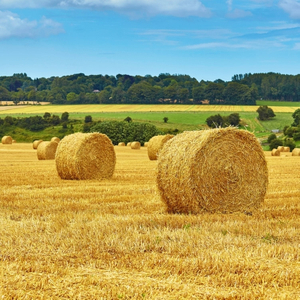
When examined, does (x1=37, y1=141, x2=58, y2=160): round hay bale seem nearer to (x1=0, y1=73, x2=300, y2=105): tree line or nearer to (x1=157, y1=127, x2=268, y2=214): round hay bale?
(x1=157, y1=127, x2=268, y2=214): round hay bale

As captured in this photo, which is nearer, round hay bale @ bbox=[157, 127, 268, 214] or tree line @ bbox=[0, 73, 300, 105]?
round hay bale @ bbox=[157, 127, 268, 214]

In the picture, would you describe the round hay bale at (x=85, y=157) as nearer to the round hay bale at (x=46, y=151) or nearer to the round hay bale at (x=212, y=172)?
the round hay bale at (x=212, y=172)

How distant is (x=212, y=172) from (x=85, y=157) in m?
7.71

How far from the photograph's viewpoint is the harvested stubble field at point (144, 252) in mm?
5156

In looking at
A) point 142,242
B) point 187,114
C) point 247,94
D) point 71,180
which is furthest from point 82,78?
point 142,242

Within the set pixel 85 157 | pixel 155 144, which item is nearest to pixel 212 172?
pixel 85 157

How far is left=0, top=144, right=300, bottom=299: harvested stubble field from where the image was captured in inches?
203

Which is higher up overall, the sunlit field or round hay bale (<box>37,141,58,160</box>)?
the sunlit field

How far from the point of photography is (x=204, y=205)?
32.8 feet

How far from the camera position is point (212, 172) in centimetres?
1030

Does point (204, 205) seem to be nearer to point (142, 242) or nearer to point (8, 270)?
point (142, 242)

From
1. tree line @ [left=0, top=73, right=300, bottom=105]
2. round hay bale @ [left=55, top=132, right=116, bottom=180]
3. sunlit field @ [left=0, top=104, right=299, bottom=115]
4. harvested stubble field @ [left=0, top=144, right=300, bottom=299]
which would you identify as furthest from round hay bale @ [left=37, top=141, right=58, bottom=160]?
tree line @ [left=0, top=73, right=300, bottom=105]

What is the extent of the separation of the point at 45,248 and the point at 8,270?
3.31ft

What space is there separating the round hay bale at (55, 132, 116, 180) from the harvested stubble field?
20.7ft
